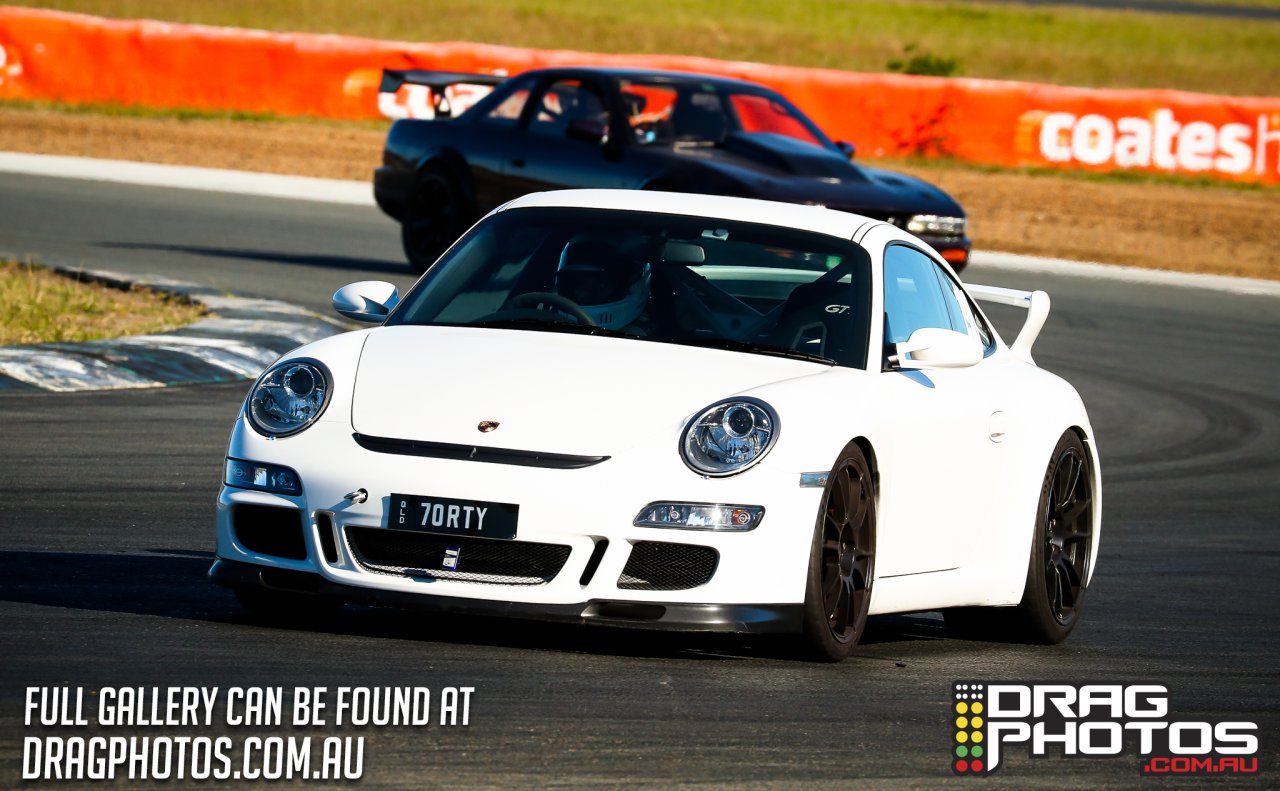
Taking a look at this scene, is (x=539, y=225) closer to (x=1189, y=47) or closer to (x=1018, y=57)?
(x=1018, y=57)

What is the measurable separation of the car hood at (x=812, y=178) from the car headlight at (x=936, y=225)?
0.14 feet

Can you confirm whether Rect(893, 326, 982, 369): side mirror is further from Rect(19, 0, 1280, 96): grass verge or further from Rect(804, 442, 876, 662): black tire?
Rect(19, 0, 1280, 96): grass verge

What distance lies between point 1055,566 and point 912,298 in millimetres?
987

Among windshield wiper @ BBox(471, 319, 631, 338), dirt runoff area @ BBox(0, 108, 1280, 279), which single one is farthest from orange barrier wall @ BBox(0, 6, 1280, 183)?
windshield wiper @ BBox(471, 319, 631, 338)

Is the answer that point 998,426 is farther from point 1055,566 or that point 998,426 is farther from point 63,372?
point 63,372

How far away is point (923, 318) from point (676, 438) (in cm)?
152

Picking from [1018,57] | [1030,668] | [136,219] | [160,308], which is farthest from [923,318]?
[1018,57]

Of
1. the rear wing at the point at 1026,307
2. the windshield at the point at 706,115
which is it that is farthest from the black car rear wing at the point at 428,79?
the rear wing at the point at 1026,307

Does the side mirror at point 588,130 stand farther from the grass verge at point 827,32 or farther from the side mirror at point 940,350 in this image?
the grass verge at point 827,32

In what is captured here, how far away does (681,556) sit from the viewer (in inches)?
231

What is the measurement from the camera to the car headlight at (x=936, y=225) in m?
15.7

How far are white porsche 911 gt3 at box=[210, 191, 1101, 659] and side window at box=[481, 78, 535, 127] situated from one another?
9.90 metres

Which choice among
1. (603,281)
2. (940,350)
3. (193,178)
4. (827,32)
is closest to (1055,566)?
(940,350)

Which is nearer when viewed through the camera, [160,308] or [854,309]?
[854,309]
